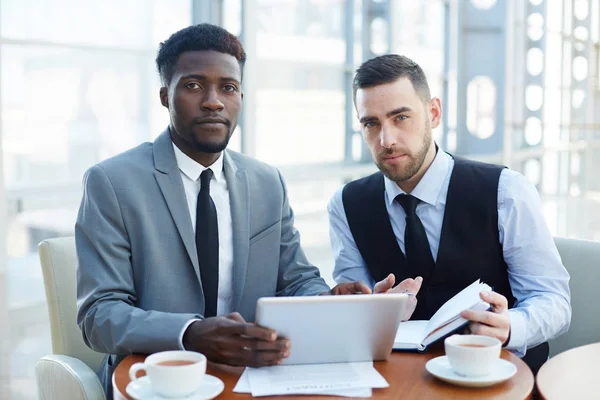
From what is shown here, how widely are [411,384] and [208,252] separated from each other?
0.65m

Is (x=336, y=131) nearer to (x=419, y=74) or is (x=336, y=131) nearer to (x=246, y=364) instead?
(x=419, y=74)

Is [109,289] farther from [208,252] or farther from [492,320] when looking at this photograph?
[492,320]

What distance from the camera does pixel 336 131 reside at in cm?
533

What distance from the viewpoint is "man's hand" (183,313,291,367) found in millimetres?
1353

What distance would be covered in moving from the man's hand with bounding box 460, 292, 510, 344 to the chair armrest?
846mm

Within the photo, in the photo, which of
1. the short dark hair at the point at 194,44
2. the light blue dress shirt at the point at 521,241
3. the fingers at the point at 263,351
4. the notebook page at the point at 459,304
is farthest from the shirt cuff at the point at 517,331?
the short dark hair at the point at 194,44

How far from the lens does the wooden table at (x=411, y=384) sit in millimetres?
1296

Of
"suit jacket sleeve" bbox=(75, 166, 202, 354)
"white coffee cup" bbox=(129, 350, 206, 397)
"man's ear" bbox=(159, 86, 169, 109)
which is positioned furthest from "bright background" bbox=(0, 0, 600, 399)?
"white coffee cup" bbox=(129, 350, 206, 397)

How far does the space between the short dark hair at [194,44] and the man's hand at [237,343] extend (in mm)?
733

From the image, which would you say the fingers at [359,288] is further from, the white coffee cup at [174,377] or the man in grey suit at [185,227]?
the white coffee cup at [174,377]

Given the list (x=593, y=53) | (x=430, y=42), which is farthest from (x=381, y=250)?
(x=593, y=53)

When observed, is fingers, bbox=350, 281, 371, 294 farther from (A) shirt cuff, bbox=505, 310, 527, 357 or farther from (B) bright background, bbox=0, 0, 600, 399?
(B) bright background, bbox=0, 0, 600, 399

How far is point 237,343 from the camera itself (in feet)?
4.52

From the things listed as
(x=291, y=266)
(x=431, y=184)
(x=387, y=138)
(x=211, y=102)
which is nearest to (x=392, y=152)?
(x=387, y=138)
